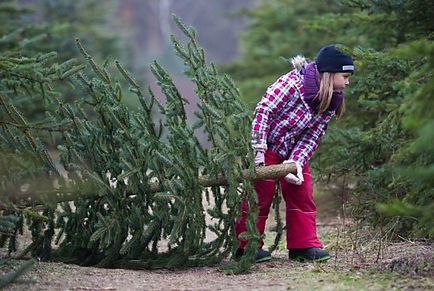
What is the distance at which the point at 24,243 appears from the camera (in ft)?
24.6

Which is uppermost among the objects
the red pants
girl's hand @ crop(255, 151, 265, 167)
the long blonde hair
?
the long blonde hair

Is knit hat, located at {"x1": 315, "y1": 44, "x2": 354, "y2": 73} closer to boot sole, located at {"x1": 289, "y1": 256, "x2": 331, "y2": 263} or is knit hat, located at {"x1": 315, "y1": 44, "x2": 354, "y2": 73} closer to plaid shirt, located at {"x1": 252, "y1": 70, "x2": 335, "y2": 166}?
plaid shirt, located at {"x1": 252, "y1": 70, "x2": 335, "y2": 166}

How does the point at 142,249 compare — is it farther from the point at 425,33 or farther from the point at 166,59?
the point at 166,59

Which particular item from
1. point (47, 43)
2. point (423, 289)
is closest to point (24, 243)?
point (423, 289)

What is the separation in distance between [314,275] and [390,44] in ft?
12.8

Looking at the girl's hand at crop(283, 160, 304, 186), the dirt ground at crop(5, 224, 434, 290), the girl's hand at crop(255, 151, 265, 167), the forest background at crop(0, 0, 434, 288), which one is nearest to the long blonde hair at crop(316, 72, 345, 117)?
the forest background at crop(0, 0, 434, 288)

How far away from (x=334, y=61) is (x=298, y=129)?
575mm

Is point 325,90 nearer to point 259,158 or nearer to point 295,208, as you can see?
point 259,158

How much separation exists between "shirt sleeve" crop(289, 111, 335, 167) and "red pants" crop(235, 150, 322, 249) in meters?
0.14

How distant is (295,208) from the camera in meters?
6.36

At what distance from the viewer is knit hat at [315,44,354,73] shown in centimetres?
614

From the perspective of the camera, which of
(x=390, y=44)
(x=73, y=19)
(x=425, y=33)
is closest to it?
(x=425, y=33)

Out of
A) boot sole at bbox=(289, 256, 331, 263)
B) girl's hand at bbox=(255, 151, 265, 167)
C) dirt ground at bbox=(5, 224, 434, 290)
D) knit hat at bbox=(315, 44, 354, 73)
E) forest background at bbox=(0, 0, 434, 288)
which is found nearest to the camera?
forest background at bbox=(0, 0, 434, 288)

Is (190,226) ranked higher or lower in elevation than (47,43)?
lower
